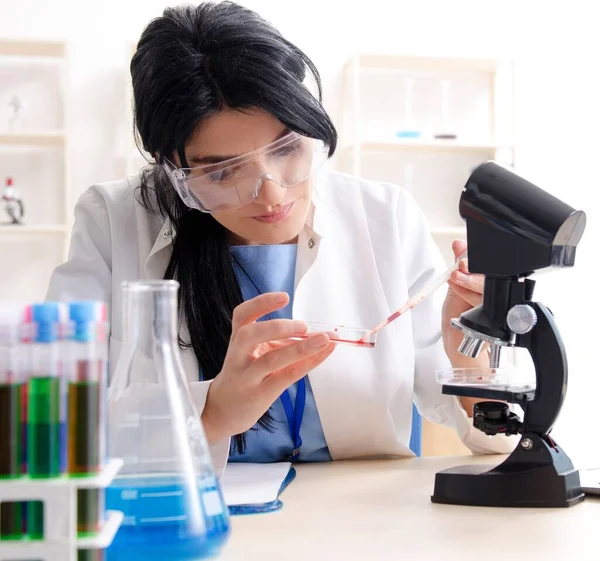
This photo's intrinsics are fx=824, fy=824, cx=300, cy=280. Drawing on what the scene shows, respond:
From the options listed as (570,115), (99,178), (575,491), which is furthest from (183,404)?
(570,115)

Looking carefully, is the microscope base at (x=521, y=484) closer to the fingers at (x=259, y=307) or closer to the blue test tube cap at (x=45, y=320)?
the fingers at (x=259, y=307)

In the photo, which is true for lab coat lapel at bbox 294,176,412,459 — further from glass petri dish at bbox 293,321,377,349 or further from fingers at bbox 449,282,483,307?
glass petri dish at bbox 293,321,377,349

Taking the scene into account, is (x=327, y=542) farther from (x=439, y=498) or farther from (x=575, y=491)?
(x=575, y=491)

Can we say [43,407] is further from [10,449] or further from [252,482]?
[252,482]

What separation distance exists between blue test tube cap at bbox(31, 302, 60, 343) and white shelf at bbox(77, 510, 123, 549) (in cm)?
16

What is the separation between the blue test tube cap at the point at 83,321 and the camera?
646 mm

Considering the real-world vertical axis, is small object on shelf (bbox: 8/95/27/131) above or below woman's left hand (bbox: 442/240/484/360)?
above

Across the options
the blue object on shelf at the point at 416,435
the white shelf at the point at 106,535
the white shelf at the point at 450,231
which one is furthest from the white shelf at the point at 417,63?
the white shelf at the point at 106,535

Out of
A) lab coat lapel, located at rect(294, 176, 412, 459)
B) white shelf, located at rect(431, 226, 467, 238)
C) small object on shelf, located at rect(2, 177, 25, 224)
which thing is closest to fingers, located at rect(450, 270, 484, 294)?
lab coat lapel, located at rect(294, 176, 412, 459)

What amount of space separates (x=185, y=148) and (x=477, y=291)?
1.86 feet

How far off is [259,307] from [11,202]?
324 cm

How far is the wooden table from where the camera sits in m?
0.86

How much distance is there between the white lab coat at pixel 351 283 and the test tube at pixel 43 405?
94cm

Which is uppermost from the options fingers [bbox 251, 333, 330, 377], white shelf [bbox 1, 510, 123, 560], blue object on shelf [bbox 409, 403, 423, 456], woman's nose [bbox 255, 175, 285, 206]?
woman's nose [bbox 255, 175, 285, 206]
